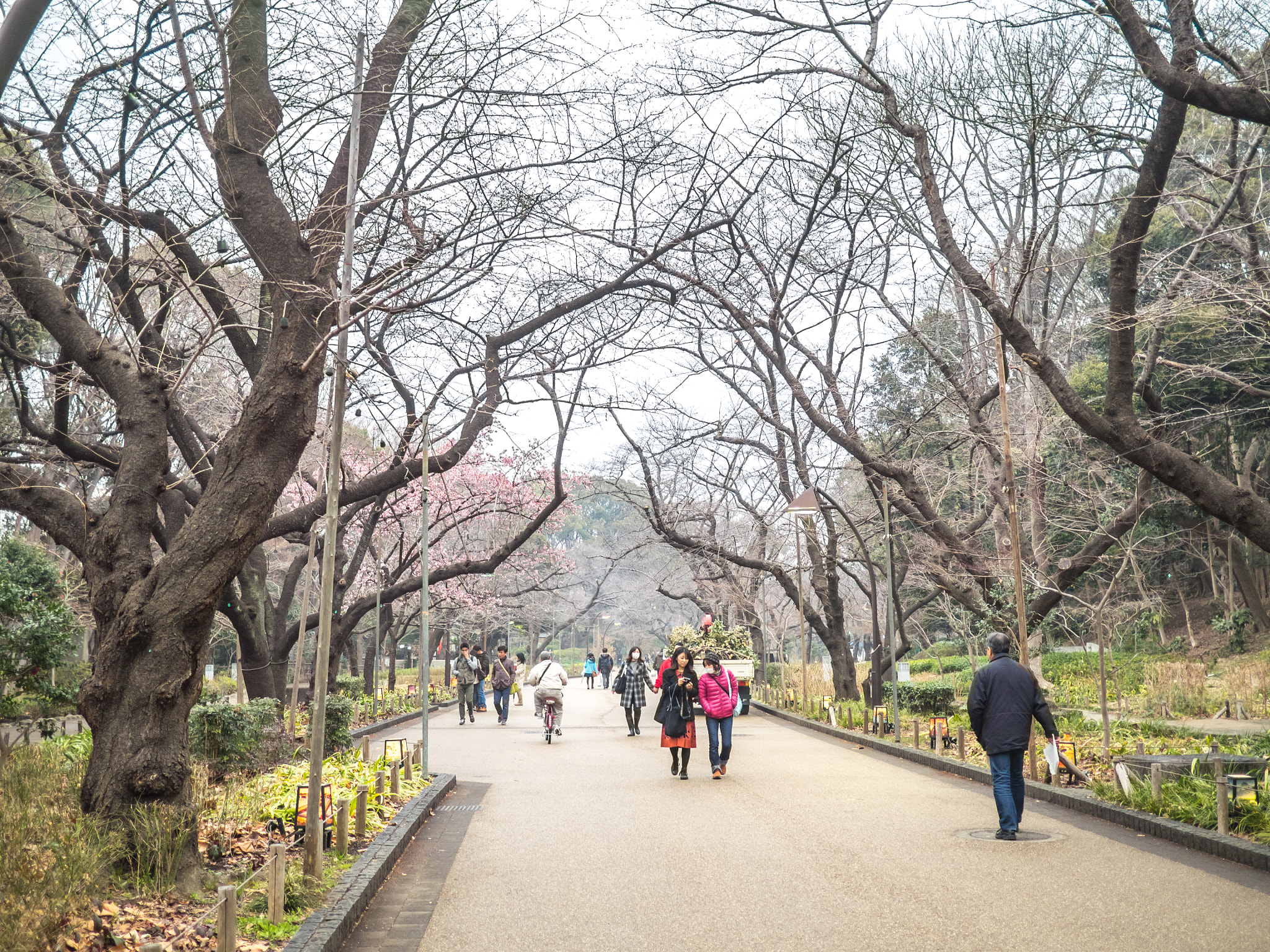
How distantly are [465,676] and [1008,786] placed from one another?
19606 mm

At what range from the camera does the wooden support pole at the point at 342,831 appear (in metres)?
8.39

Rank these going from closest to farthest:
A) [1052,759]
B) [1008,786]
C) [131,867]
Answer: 1. [131,867]
2. [1008,786]
3. [1052,759]

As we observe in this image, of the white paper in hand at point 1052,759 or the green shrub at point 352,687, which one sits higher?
the green shrub at point 352,687

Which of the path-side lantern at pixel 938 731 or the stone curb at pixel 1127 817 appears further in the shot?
the path-side lantern at pixel 938 731

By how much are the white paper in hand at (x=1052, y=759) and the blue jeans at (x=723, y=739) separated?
417 cm

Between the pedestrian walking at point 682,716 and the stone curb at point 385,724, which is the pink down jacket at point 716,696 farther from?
the stone curb at point 385,724

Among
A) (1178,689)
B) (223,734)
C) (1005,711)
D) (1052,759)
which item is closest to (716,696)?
(1052,759)

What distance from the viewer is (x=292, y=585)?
2281 centimetres

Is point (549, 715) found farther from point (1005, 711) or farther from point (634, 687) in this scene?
point (1005, 711)

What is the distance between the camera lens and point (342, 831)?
8383mm

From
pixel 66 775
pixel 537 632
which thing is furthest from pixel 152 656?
pixel 537 632

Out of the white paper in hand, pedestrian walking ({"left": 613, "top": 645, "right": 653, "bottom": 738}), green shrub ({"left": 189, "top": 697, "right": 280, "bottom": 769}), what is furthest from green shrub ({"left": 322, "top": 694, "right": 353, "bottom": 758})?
the white paper in hand

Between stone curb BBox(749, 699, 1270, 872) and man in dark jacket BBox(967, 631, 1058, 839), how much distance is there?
3.51 feet

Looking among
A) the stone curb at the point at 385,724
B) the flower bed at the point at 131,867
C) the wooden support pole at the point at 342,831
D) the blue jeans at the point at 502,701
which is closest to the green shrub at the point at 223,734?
the flower bed at the point at 131,867
